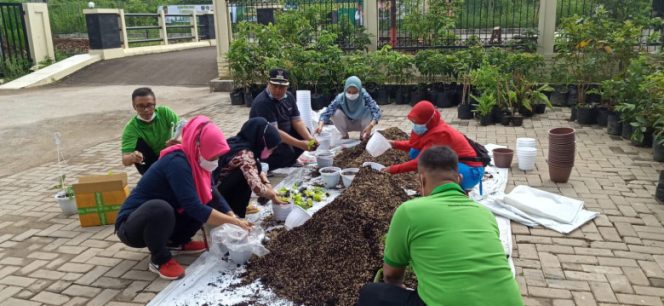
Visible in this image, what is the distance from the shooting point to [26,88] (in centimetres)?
1388

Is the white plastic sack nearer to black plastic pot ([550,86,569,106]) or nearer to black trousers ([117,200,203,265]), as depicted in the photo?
black trousers ([117,200,203,265])

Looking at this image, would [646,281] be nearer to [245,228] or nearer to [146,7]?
[245,228]

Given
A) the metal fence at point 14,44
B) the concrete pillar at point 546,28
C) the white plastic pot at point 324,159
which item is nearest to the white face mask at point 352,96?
the white plastic pot at point 324,159

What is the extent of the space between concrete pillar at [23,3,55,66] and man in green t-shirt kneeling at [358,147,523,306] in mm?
16423

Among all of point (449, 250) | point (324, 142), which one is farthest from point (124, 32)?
point (449, 250)

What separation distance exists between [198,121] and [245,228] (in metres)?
0.76

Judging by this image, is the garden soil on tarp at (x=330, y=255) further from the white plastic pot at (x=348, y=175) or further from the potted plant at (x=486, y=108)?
the potted plant at (x=486, y=108)

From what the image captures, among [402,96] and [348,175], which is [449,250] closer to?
[348,175]

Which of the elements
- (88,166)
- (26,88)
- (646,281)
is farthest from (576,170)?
A: (26,88)

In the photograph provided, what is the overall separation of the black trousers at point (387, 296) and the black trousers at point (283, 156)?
10.7 ft

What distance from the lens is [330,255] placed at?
3375 mm

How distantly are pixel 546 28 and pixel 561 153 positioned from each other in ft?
20.6

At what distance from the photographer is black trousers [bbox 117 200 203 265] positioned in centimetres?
326

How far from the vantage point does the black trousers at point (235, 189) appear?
13.9ft
